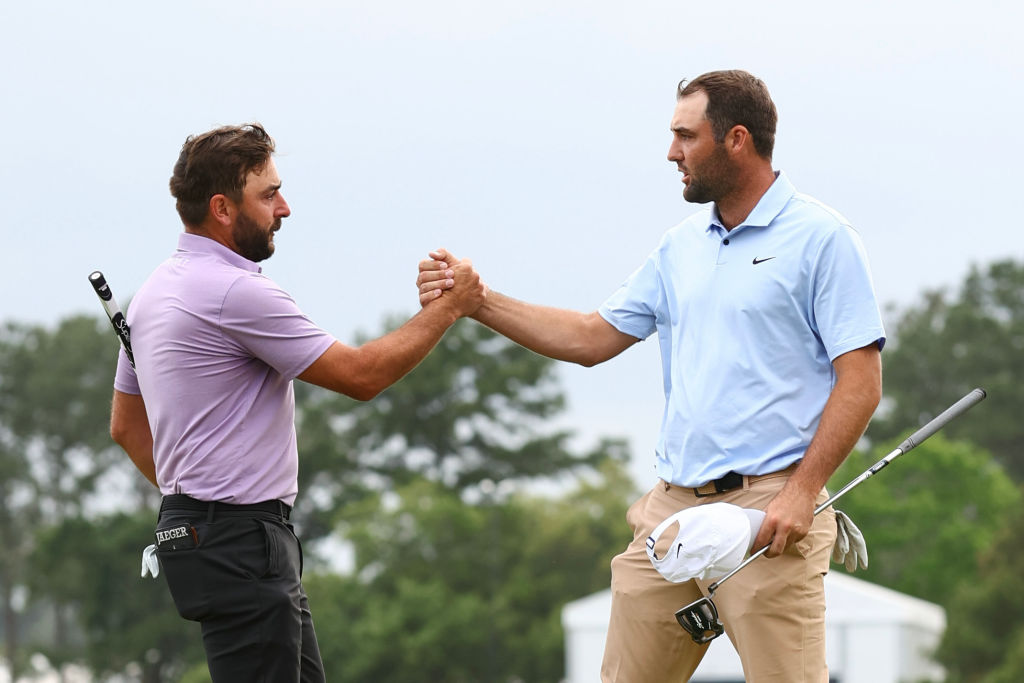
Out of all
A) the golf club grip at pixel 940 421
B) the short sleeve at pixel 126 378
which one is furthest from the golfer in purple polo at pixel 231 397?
the golf club grip at pixel 940 421

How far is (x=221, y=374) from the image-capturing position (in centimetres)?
565

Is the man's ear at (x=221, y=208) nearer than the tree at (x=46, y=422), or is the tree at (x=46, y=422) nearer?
the man's ear at (x=221, y=208)

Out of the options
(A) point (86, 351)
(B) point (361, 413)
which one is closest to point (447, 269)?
(B) point (361, 413)

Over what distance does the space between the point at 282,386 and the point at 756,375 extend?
1.50 metres

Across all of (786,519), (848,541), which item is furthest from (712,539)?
(848,541)

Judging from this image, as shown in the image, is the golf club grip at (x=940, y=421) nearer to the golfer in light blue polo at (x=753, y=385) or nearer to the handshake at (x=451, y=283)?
the golfer in light blue polo at (x=753, y=385)

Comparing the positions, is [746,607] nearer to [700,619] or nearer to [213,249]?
[700,619]

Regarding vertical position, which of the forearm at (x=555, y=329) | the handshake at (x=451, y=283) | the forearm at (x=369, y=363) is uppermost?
the handshake at (x=451, y=283)

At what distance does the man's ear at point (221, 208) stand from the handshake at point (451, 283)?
38.9 inches

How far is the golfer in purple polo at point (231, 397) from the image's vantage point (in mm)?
5594

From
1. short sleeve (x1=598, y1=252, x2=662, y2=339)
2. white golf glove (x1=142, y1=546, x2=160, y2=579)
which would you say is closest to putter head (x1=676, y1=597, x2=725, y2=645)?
short sleeve (x1=598, y1=252, x2=662, y2=339)

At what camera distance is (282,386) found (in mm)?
5797

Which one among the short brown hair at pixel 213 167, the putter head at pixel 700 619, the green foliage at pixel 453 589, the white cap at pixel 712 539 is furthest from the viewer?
the green foliage at pixel 453 589

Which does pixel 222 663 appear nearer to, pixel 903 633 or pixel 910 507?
pixel 903 633
